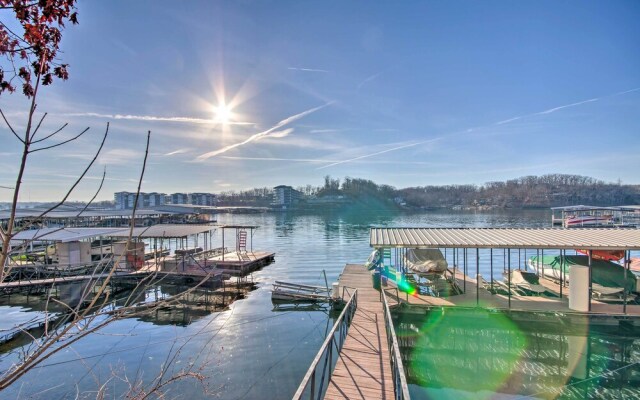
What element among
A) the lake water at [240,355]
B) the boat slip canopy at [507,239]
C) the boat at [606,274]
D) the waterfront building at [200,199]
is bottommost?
the lake water at [240,355]

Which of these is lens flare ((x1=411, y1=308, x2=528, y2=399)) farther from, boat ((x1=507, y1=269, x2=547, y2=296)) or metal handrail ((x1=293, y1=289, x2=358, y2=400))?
boat ((x1=507, y1=269, x2=547, y2=296))

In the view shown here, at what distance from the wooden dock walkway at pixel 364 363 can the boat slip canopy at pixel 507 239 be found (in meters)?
3.26

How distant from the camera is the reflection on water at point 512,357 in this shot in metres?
9.82

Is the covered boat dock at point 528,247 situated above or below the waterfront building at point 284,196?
below

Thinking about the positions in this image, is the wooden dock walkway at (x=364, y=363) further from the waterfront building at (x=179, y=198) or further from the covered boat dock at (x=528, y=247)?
the waterfront building at (x=179, y=198)

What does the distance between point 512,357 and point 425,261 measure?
6.76m

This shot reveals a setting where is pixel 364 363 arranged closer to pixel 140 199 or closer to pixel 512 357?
pixel 512 357

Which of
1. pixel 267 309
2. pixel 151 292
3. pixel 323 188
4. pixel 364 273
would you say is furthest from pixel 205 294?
pixel 323 188

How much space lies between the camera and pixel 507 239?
14.5 meters

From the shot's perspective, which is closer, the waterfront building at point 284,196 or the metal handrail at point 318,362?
the metal handrail at point 318,362

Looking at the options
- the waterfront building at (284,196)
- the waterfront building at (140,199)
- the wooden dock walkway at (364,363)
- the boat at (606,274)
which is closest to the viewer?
the wooden dock walkway at (364,363)

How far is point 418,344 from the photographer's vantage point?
518 inches

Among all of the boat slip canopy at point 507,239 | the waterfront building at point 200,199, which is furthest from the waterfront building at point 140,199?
the boat slip canopy at point 507,239

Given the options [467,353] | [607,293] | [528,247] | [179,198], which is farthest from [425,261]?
[179,198]
